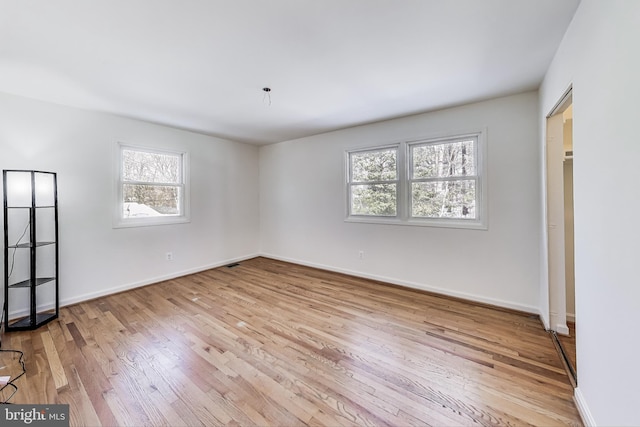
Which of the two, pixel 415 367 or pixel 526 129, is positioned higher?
pixel 526 129

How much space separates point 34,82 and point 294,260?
411 centimetres

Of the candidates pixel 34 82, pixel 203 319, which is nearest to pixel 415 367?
pixel 203 319

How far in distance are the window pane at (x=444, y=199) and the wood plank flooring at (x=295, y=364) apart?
3.78ft

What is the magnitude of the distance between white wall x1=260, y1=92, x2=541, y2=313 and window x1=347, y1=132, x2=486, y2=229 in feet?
0.41

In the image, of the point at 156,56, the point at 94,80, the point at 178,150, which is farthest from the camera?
the point at 178,150

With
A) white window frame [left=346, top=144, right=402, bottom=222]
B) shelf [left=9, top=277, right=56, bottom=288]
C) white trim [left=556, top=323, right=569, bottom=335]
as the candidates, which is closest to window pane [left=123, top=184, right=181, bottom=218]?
shelf [left=9, top=277, right=56, bottom=288]

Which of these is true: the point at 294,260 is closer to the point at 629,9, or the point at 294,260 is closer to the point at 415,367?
the point at 415,367

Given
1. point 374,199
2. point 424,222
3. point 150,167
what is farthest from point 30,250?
point 424,222

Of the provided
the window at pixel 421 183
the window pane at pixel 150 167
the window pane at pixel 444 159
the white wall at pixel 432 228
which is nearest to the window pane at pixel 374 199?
the window at pixel 421 183

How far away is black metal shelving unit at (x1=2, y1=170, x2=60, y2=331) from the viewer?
254cm

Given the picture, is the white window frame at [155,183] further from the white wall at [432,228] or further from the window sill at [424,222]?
the window sill at [424,222]

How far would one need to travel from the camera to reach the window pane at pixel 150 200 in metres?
3.64

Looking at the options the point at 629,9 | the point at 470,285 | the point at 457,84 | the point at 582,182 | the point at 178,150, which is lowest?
the point at 470,285

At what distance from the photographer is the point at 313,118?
364cm
